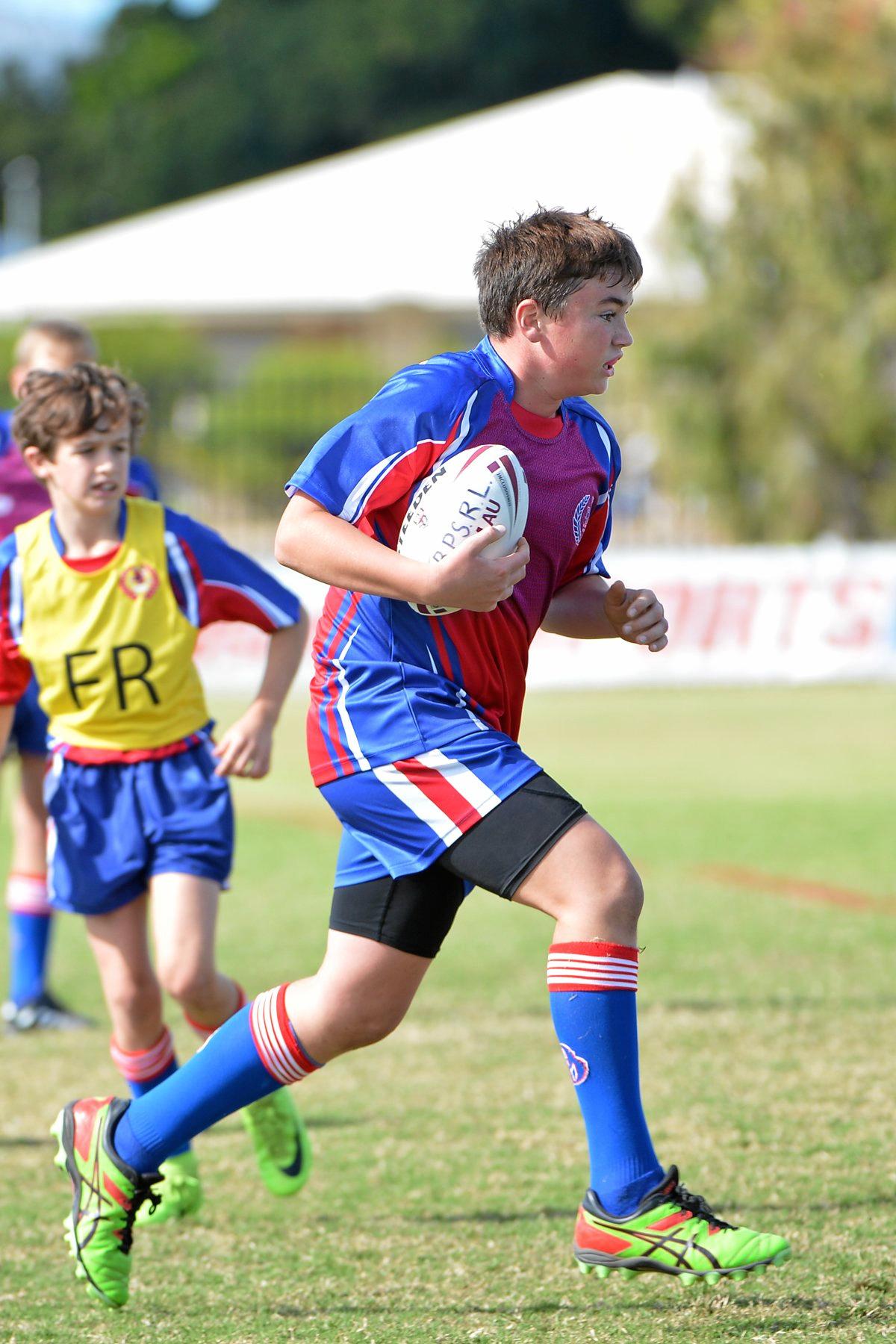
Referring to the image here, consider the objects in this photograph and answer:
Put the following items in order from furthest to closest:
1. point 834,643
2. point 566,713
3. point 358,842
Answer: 1. point 834,643
2. point 566,713
3. point 358,842

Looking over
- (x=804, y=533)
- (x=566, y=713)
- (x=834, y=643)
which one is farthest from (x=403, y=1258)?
(x=804, y=533)

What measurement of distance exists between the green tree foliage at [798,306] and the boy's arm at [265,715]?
678 inches

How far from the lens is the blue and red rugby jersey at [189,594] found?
173 inches


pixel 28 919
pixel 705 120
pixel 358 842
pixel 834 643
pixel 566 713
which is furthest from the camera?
pixel 705 120

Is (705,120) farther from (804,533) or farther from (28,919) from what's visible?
(28,919)

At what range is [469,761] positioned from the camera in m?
3.27

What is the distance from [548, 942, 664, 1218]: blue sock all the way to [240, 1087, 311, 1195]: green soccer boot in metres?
1.23

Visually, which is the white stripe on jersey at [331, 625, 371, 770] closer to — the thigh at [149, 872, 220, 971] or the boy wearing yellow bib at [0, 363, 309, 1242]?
the boy wearing yellow bib at [0, 363, 309, 1242]

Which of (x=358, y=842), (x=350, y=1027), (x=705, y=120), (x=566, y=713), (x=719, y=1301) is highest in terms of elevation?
(x=705, y=120)

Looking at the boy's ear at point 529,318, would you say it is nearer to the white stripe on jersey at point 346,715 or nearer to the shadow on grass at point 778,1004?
the white stripe on jersey at point 346,715

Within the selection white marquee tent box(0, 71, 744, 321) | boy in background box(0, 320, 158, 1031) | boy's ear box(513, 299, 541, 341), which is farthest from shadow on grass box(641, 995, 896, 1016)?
white marquee tent box(0, 71, 744, 321)

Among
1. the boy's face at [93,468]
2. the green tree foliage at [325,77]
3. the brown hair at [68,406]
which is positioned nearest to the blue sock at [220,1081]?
the boy's face at [93,468]

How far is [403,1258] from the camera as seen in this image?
3.80m

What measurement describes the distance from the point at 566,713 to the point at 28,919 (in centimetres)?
969
